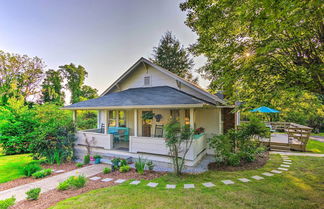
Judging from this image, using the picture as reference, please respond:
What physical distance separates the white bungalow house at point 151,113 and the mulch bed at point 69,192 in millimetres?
1280

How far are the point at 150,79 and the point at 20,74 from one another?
23.1 metres

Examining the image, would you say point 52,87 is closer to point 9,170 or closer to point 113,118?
point 113,118

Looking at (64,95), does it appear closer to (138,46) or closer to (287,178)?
(138,46)

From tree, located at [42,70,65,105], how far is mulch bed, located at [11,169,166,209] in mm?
24730

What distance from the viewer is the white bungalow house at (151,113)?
23.0ft

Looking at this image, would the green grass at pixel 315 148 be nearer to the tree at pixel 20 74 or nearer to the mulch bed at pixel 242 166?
the mulch bed at pixel 242 166

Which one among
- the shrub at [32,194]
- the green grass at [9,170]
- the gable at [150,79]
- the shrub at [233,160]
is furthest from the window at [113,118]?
the shrub at [233,160]

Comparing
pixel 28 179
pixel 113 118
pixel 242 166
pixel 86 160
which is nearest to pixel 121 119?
pixel 113 118

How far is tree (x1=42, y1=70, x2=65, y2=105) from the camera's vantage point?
25.8 m

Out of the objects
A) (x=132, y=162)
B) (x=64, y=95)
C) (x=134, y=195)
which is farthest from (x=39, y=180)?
(x=64, y=95)

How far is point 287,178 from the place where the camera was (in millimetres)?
5371

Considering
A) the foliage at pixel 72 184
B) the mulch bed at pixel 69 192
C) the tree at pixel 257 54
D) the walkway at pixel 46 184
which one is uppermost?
the tree at pixel 257 54

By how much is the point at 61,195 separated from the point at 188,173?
4363mm

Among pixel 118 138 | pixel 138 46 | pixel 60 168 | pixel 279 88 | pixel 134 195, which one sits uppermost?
pixel 138 46
